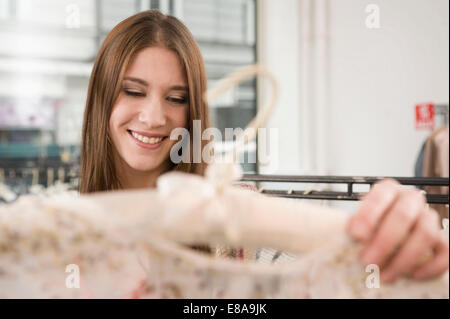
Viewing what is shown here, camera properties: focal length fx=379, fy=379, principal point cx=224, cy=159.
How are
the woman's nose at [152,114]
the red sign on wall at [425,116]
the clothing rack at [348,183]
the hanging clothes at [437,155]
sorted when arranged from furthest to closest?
the red sign on wall at [425,116] → the hanging clothes at [437,155] → the clothing rack at [348,183] → the woman's nose at [152,114]

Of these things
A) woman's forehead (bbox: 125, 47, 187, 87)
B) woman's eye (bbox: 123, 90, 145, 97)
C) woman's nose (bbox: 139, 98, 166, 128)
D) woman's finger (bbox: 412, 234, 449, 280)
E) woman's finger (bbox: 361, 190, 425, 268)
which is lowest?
woman's finger (bbox: 412, 234, 449, 280)

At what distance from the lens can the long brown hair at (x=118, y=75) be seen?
747 millimetres

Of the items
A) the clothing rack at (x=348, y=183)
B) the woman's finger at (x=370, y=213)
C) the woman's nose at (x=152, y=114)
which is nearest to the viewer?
the woman's finger at (x=370, y=213)

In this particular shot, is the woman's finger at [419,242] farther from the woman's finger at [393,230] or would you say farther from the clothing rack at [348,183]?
the clothing rack at [348,183]

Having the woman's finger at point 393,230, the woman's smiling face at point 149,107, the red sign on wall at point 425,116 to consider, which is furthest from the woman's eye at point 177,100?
the red sign on wall at point 425,116

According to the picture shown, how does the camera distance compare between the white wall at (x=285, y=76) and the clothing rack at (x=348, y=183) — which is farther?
the white wall at (x=285, y=76)

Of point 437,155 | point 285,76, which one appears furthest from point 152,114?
point 285,76

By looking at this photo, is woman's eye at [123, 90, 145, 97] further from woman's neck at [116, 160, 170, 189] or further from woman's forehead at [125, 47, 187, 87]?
woman's neck at [116, 160, 170, 189]

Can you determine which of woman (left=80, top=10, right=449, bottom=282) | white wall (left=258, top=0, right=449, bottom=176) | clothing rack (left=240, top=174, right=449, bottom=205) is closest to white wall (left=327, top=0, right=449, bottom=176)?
white wall (left=258, top=0, right=449, bottom=176)

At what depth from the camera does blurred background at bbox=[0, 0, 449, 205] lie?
7.48 ft

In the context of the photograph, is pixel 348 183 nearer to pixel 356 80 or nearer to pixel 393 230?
pixel 393 230

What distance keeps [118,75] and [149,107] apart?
10 centimetres

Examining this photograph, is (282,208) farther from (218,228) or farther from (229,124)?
(229,124)

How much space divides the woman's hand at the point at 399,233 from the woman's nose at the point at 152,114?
410mm
